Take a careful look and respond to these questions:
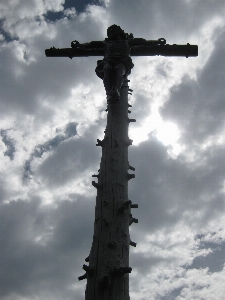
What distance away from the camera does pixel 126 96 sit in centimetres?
639

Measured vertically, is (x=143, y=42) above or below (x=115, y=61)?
above

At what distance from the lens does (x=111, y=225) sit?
407 cm

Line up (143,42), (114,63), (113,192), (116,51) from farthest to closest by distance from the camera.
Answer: (143,42)
(116,51)
(114,63)
(113,192)

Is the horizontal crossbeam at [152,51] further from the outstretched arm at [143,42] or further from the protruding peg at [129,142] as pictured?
the protruding peg at [129,142]

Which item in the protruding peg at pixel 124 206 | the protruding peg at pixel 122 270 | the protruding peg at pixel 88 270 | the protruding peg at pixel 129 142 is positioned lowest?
the protruding peg at pixel 122 270

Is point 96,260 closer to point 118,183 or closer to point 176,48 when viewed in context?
point 118,183

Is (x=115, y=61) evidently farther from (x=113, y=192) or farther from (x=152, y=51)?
(x=113, y=192)

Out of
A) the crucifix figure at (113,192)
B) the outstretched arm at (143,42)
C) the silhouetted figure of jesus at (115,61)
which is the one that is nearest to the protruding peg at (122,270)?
the crucifix figure at (113,192)

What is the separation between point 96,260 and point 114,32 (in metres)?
5.21

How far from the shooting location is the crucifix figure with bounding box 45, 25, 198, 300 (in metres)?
3.60

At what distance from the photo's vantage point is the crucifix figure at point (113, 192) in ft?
11.8

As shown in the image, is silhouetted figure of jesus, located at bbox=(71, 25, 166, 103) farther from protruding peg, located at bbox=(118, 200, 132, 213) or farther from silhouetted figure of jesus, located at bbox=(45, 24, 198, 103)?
protruding peg, located at bbox=(118, 200, 132, 213)

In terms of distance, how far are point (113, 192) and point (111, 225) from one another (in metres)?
0.53

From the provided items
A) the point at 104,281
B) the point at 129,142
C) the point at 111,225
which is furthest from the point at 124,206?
the point at 129,142
